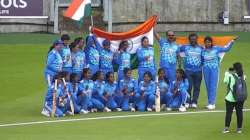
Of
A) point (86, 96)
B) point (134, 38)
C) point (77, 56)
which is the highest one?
point (134, 38)

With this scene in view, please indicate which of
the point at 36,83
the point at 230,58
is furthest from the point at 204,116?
the point at 230,58

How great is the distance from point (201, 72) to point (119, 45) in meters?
2.24

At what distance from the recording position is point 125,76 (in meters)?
18.4

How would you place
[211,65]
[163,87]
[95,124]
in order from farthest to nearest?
[211,65] < [163,87] < [95,124]

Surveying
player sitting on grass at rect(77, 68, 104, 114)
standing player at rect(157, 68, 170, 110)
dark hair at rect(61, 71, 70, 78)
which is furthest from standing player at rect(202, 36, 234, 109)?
dark hair at rect(61, 71, 70, 78)

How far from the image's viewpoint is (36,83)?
76.9ft

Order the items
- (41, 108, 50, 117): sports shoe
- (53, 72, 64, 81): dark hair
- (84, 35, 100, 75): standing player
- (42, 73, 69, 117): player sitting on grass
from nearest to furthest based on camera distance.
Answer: (42, 73, 69, 117): player sitting on grass, (53, 72, 64, 81): dark hair, (41, 108, 50, 117): sports shoe, (84, 35, 100, 75): standing player

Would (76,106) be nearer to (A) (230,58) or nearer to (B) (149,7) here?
(A) (230,58)

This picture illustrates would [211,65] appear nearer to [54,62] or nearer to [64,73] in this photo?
[64,73]

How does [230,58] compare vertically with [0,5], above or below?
below

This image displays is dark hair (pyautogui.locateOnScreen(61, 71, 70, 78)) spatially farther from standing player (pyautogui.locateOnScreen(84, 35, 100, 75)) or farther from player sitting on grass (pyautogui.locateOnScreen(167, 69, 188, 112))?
player sitting on grass (pyautogui.locateOnScreen(167, 69, 188, 112))

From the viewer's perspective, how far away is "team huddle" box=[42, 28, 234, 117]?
59.1 ft

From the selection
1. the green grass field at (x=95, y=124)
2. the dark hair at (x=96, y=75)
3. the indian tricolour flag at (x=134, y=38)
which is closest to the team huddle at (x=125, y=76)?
the dark hair at (x=96, y=75)

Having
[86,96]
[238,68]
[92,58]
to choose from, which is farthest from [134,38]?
[238,68]
